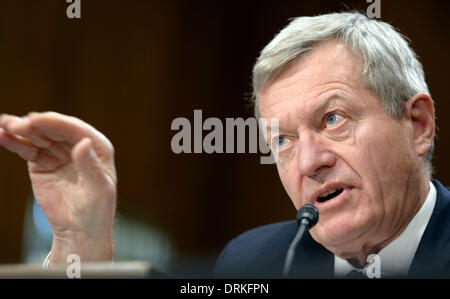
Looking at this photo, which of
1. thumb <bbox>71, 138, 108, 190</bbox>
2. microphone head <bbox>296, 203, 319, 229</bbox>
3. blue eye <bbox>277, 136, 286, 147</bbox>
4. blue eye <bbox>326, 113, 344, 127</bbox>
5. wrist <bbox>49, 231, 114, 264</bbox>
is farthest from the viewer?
blue eye <bbox>277, 136, 286, 147</bbox>

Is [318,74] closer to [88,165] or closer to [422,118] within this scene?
[422,118]

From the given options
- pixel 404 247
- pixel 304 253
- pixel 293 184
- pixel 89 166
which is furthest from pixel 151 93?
pixel 89 166

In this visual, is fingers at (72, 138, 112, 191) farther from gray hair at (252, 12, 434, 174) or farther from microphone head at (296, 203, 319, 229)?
gray hair at (252, 12, 434, 174)

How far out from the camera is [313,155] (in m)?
1.67

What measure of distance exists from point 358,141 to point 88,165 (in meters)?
0.82

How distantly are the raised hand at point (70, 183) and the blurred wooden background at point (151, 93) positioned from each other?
2.50 m

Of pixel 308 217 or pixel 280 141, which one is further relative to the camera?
pixel 280 141

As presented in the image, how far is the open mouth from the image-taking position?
5.49 ft

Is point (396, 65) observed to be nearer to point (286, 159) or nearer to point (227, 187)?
point (286, 159)

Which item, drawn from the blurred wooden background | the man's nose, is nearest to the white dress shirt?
the man's nose

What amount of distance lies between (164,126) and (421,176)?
2664 millimetres

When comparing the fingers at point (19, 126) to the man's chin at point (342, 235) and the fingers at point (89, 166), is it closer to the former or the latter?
the fingers at point (89, 166)
